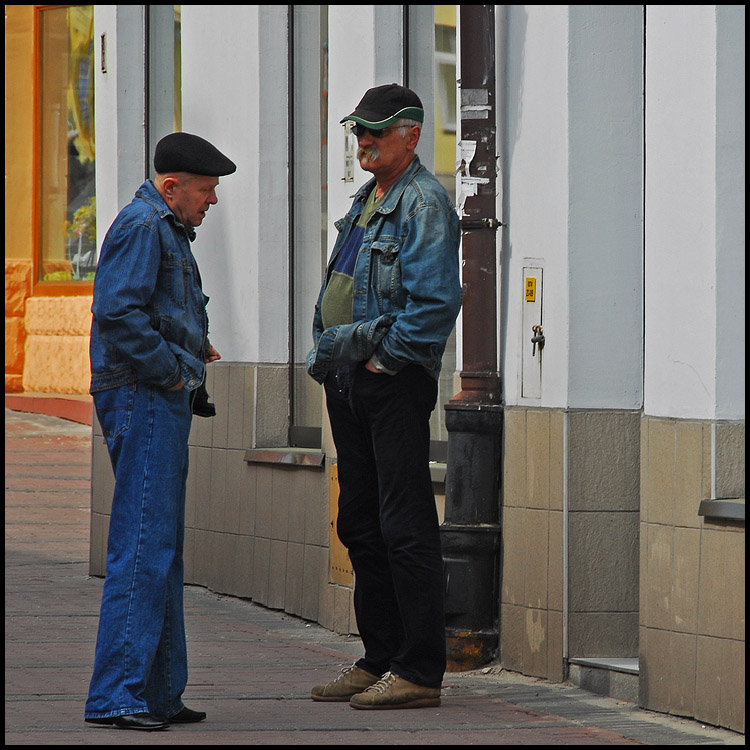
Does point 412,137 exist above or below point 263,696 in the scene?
above

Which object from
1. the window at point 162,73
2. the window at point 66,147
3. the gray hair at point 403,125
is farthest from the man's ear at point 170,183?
the window at point 66,147

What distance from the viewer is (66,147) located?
21.2 metres

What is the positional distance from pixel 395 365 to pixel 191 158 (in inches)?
38.8

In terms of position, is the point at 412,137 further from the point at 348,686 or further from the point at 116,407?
the point at 348,686

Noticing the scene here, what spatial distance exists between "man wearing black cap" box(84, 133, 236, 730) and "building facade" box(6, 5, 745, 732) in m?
1.59

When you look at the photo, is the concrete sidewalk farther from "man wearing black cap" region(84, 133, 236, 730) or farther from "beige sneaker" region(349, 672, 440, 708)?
"man wearing black cap" region(84, 133, 236, 730)

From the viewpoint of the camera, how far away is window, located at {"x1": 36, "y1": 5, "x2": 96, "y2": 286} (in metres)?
20.7

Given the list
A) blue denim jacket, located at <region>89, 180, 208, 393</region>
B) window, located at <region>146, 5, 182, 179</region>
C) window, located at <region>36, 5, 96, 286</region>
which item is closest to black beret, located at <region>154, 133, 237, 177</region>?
blue denim jacket, located at <region>89, 180, 208, 393</region>

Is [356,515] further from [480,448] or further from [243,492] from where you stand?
[243,492]

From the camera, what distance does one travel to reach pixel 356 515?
5.96 meters

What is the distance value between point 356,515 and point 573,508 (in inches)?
41.1

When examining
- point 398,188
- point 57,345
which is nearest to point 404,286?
point 398,188

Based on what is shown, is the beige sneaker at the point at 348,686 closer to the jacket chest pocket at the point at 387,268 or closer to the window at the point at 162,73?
the jacket chest pocket at the point at 387,268

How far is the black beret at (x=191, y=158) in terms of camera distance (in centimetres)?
564
